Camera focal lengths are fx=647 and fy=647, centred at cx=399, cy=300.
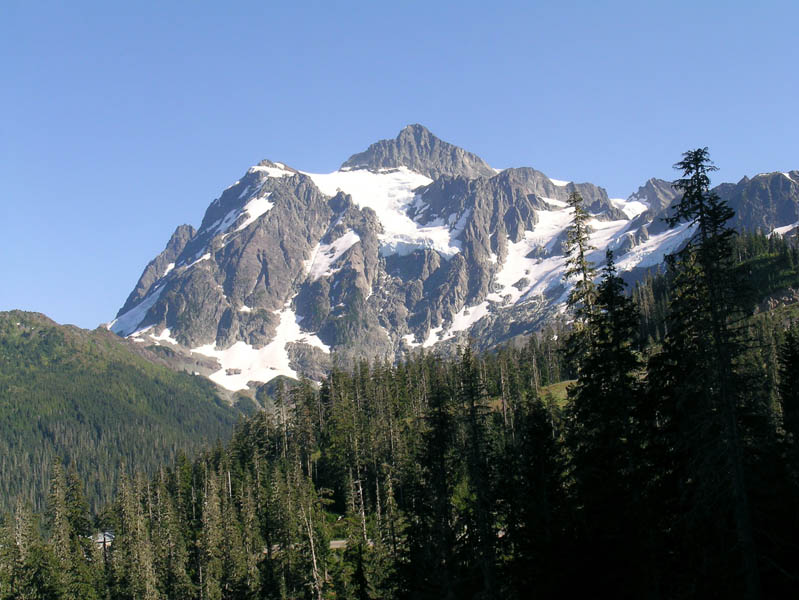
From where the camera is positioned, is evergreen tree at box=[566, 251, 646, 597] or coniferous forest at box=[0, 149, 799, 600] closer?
coniferous forest at box=[0, 149, 799, 600]

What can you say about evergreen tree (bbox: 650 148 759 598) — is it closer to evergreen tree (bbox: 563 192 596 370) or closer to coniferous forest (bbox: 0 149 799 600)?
coniferous forest (bbox: 0 149 799 600)

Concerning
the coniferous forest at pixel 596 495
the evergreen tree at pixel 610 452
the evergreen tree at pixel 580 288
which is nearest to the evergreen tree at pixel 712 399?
the coniferous forest at pixel 596 495

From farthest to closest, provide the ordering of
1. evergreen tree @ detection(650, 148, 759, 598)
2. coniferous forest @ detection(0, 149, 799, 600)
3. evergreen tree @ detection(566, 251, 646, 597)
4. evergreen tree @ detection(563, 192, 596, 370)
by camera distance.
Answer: evergreen tree @ detection(563, 192, 596, 370) → evergreen tree @ detection(566, 251, 646, 597) → coniferous forest @ detection(0, 149, 799, 600) → evergreen tree @ detection(650, 148, 759, 598)

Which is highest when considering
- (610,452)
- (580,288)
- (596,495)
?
(580,288)

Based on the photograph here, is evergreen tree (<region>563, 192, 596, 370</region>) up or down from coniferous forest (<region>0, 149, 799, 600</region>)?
up

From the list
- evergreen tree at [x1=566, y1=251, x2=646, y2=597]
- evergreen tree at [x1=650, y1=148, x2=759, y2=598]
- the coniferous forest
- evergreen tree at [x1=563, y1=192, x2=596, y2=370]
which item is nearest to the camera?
evergreen tree at [x1=650, y1=148, x2=759, y2=598]

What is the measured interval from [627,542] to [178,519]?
8489cm

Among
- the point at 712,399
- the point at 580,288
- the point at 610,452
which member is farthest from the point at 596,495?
the point at 580,288

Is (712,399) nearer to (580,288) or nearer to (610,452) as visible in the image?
(610,452)

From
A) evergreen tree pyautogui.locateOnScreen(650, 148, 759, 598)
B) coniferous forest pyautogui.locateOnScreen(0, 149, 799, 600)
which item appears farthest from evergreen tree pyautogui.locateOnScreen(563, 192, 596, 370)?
evergreen tree pyautogui.locateOnScreen(650, 148, 759, 598)

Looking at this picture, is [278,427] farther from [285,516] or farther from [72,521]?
[285,516]

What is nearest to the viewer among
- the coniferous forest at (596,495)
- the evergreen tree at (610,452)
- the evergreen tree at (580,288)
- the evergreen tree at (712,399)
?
the evergreen tree at (712,399)

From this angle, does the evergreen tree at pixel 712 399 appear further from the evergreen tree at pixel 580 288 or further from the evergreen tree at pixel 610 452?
the evergreen tree at pixel 580 288

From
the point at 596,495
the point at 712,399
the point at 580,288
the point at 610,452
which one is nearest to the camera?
A: the point at 712,399
